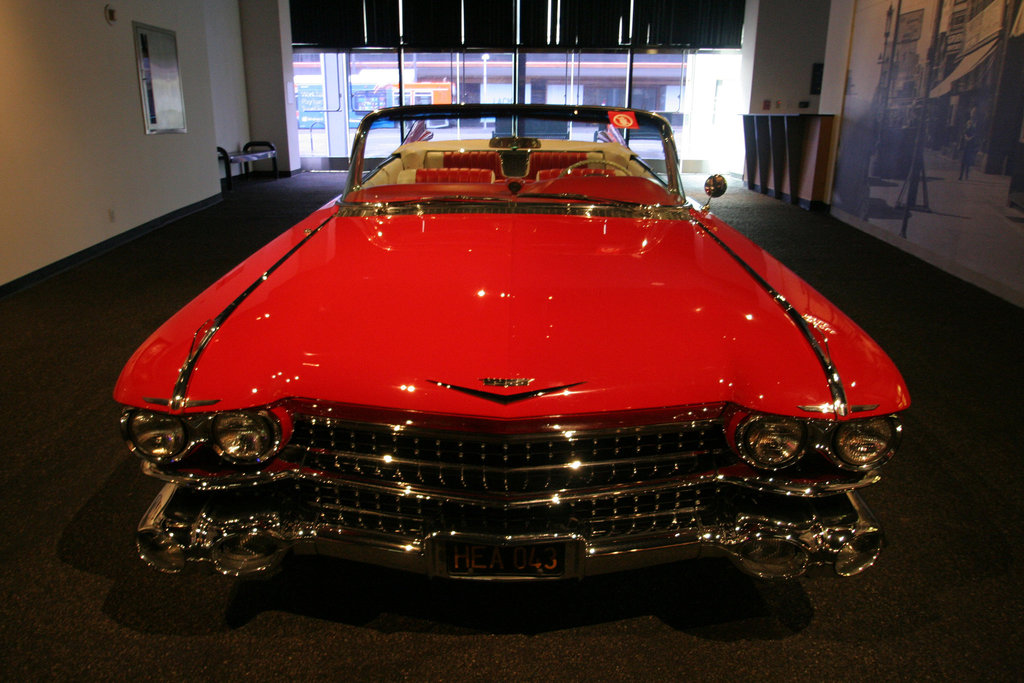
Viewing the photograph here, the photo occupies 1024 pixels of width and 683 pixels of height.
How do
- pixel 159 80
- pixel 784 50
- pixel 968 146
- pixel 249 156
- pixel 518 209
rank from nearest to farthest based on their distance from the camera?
pixel 518 209, pixel 968 146, pixel 159 80, pixel 249 156, pixel 784 50

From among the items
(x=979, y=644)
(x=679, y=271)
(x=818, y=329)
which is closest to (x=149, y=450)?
(x=679, y=271)

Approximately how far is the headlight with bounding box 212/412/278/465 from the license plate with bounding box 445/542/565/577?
0.46 metres

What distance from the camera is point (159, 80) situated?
8203mm

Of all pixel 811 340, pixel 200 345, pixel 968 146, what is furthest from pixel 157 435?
pixel 968 146

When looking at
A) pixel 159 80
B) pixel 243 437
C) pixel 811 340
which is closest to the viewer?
pixel 243 437

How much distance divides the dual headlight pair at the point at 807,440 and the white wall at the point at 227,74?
12.0m

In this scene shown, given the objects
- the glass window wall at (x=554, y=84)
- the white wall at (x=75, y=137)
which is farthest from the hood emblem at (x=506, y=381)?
the glass window wall at (x=554, y=84)

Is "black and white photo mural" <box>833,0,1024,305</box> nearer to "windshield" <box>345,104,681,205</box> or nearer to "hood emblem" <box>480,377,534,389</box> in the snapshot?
"windshield" <box>345,104,681,205</box>

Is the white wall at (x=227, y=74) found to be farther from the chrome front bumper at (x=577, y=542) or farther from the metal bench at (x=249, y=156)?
the chrome front bumper at (x=577, y=542)

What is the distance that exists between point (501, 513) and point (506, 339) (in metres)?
0.38

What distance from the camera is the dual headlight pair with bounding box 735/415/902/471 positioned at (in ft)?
5.07

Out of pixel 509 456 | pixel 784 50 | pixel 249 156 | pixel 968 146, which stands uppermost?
pixel 784 50

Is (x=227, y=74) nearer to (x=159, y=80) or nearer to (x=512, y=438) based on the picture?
(x=159, y=80)

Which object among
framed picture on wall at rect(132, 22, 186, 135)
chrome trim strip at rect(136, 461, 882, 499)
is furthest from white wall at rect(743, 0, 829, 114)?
chrome trim strip at rect(136, 461, 882, 499)
